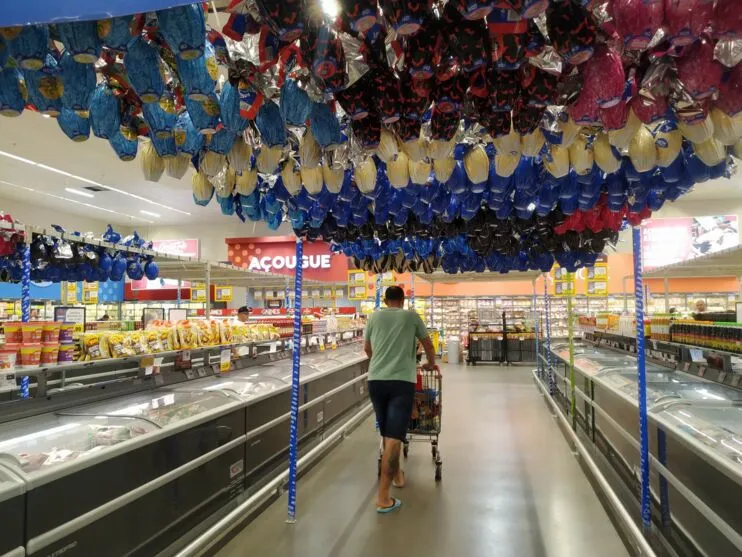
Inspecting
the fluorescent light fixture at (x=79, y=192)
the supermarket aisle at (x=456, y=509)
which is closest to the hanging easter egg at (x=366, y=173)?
the supermarket aisle at (x=456, y=509)

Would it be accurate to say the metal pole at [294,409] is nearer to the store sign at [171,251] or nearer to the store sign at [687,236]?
the store sign at [171,251]

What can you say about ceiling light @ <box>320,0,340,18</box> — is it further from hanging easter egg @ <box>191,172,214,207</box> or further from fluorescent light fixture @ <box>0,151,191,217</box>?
fluorescent light fixture @ <box>0,151,191,217</box>

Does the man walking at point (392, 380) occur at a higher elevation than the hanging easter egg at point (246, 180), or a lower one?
lower

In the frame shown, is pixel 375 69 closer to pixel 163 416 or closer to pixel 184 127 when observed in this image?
pixel 184 127

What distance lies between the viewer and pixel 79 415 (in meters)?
2.98

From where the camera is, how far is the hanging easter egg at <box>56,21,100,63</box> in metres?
1.47

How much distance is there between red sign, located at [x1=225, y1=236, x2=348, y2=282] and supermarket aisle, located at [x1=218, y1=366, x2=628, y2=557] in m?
6.63

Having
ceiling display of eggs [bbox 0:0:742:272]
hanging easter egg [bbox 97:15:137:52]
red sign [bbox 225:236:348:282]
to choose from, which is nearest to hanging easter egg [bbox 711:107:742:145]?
ceiling display of eggs [bbox 0:0:742:272]

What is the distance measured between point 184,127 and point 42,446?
1.63 meters

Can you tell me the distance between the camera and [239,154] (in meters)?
2.47

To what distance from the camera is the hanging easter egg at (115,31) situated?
1.48 m

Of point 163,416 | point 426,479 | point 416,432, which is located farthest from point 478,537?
point 163,416

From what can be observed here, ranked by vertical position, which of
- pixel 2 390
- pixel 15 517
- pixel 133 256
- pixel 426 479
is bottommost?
pixel 426 479

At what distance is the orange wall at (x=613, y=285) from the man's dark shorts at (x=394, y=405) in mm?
8231
